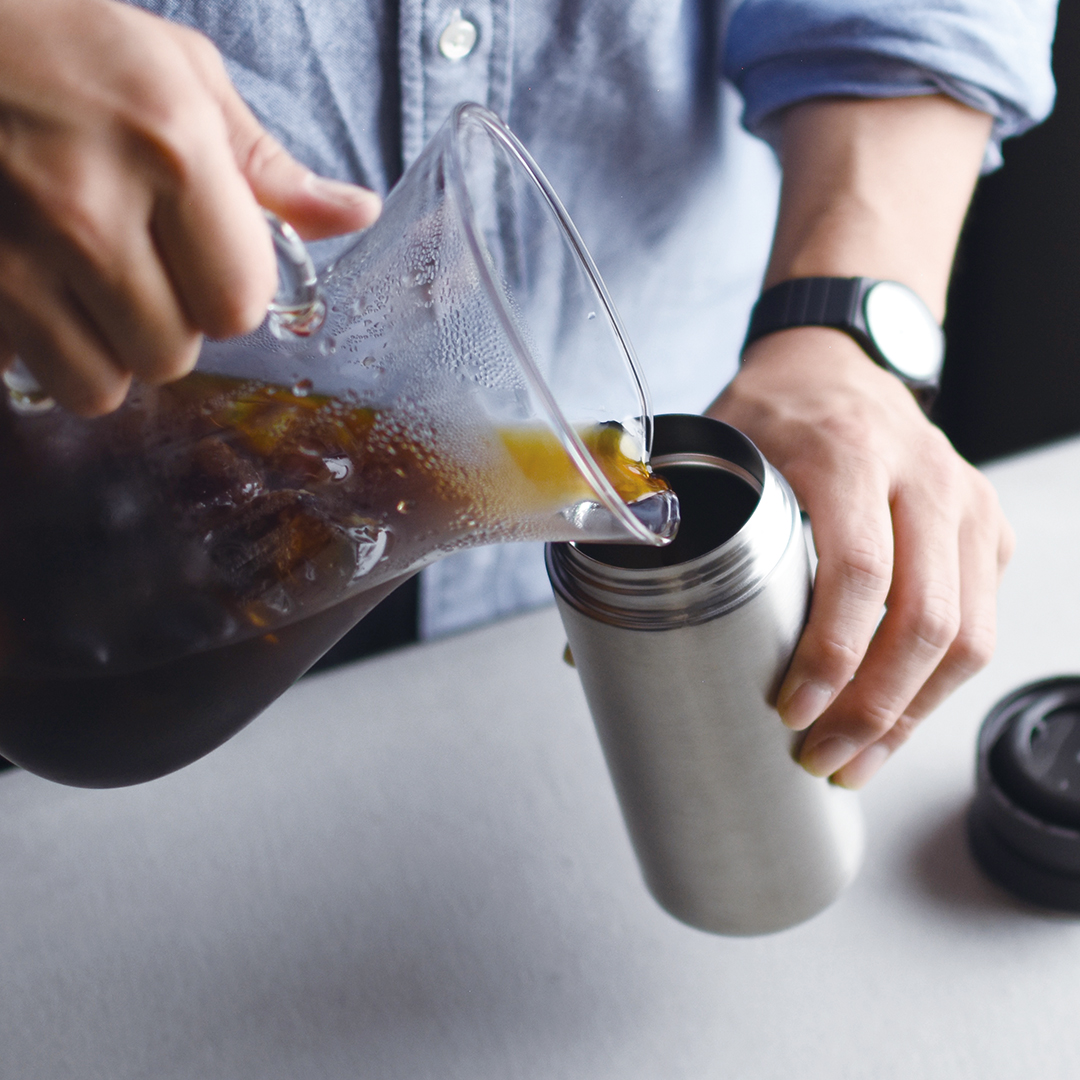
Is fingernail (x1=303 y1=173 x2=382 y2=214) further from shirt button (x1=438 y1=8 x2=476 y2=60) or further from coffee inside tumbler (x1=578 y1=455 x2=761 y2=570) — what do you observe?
shirt button (x1=438 y1=8 x2=476 y2=60)

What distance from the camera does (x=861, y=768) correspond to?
626 millimetres

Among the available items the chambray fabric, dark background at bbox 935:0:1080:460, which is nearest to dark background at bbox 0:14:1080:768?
dark background at bbox 935:0:1080:460

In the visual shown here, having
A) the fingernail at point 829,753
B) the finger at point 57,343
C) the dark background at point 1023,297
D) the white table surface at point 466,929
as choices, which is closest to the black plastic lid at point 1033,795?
the white table surface at point 466,929

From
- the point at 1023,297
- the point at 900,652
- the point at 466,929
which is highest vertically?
the point at 900,652

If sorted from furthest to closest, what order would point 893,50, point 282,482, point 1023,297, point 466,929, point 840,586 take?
point 1023,297, point 893,50, point 466,929, point 840,586, point 282,482

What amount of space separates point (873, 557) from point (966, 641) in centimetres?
10

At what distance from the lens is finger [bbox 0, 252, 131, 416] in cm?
36

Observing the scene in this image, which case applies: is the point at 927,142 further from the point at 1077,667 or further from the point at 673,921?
the point at 673,921

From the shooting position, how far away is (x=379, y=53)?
30.1 inches

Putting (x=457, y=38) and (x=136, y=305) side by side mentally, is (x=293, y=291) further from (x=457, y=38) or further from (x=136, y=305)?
(x=457, y=38)

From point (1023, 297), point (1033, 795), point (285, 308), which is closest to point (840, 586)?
point (1033, 795)

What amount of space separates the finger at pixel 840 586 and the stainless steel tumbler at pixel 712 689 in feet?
0.04

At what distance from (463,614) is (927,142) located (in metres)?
0.61

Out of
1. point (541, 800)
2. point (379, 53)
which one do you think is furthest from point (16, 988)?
point (379, 53)
